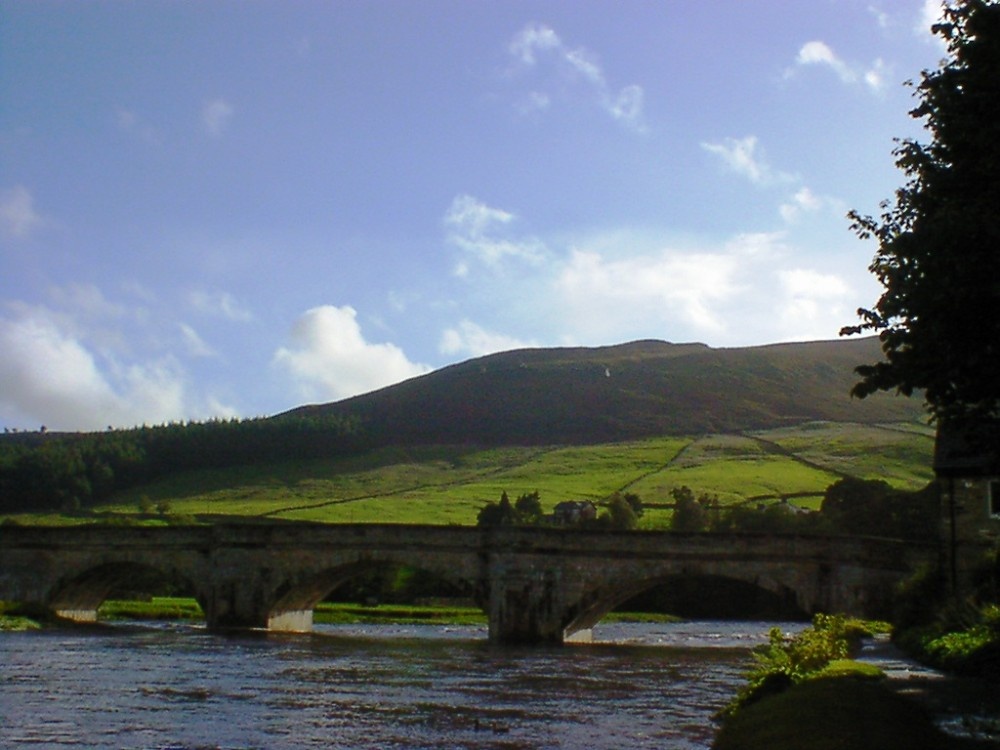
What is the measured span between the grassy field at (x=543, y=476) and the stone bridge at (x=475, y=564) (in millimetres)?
41691

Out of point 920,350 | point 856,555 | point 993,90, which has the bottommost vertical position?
point 856,555

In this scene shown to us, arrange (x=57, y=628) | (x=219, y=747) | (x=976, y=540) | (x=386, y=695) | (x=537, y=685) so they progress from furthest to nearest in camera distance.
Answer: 1. (x=57, y=628)
2. (x=976, y=540)
3. (x=537, y=685)
4. (x=386, y=695)
5. (x=219, y=747)

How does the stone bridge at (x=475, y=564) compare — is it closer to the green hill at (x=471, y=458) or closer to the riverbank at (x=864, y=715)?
the riverbank at (x=864, y=715)

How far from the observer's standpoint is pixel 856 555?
52219 millimetres

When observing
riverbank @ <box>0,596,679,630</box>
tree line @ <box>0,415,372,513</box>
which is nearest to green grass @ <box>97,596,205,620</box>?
riverbank @ <box>0,596,679,630</box>

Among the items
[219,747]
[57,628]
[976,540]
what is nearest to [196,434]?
[57,628]

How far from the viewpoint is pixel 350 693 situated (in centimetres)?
3016

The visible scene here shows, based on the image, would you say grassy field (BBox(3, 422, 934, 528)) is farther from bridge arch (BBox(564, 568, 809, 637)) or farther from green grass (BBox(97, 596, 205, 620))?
bridge arch (BBox(564, 568, 809, 637))

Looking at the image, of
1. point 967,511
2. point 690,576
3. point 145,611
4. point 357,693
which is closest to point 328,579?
point 690,576

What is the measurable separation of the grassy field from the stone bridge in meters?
41.7

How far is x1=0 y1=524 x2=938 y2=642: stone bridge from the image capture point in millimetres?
53031

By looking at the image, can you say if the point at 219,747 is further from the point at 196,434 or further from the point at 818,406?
the point at 818,406

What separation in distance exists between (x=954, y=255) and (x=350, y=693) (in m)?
19.1

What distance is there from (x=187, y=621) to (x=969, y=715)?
61.2m
